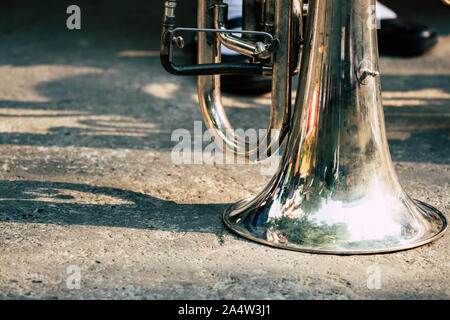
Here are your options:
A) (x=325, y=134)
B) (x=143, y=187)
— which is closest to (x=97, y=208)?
(x=143, y=187)

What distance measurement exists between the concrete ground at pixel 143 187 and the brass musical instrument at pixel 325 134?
0.06m

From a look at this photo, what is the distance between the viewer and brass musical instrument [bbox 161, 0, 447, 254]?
1656mm

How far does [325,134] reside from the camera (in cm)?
169

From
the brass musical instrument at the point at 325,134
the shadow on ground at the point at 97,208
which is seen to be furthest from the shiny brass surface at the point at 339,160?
the shadow on ground at the point at 97,208

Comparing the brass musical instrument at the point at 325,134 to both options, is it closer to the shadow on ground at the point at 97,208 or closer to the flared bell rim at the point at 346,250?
the flared bell rim at the point at 346,250

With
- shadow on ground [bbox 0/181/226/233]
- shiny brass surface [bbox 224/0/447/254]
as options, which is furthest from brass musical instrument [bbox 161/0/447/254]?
shadow on ground [bbox 0/181/226/233]

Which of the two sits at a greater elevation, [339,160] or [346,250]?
[339,160]

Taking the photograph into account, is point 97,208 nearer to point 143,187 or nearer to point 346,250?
point 143,187

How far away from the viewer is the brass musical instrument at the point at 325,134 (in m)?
1.66

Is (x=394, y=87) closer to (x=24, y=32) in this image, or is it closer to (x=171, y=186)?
(x=171, y=186)

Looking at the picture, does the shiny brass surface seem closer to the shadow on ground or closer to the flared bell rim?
the flared bell rim

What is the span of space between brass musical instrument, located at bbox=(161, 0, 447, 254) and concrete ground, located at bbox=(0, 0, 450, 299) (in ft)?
0.21

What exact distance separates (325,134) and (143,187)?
77 centimetres

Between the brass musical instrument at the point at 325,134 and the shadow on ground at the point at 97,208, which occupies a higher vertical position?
the brass musical instrument at the point at 325,134
